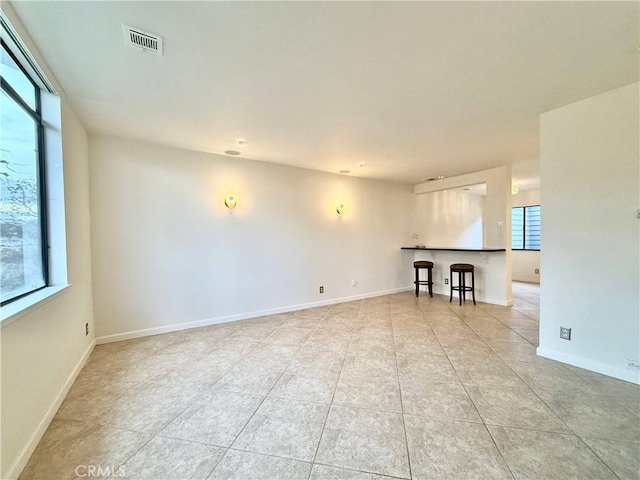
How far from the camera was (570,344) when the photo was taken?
261 cm

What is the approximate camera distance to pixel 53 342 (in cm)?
198

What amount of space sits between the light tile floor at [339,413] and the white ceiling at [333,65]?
2.49 metres

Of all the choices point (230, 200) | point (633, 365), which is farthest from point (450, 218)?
point (230, 200)

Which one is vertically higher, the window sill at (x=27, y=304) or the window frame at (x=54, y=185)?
the window frame at (x=54, y=185)

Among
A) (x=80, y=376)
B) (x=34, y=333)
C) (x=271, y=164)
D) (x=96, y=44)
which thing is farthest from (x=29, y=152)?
(x=271, y=164)

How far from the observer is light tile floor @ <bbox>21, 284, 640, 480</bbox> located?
1.47 m

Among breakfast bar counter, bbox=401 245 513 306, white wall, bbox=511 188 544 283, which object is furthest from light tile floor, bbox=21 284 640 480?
white wall, bbox=511 188 544 283

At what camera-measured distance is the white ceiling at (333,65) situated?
150 centimetres

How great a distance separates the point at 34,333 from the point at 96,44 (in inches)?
74.6

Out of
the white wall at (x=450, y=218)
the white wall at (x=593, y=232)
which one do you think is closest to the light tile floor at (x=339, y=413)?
the white wall at (x=593, y=232)

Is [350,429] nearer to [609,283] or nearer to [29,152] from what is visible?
[609,283]

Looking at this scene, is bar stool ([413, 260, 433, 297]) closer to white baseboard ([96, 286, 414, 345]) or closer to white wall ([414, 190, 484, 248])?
white wall ([414, 190, 484, 248])

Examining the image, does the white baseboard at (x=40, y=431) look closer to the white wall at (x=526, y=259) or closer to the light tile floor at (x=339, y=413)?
the light tile floor at (x=339, y=413)

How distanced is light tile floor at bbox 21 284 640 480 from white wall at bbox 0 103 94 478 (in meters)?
0.14
